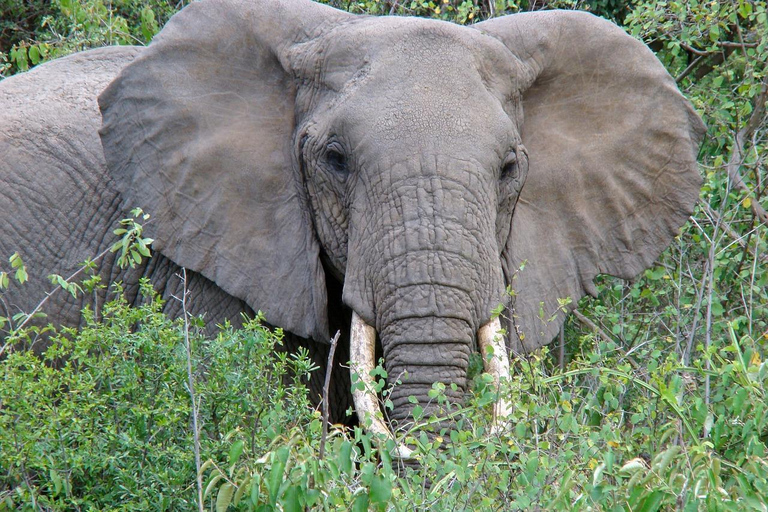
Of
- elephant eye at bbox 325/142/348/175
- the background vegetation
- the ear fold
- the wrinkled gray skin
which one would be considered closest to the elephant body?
the wrinkled gray skin

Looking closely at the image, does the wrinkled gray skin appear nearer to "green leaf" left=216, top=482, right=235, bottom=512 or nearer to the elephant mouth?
the elephant mouth

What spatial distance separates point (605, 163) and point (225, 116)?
1.57 metres

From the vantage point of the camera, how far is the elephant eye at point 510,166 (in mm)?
4680

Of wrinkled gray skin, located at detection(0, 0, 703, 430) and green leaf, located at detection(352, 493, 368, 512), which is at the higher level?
green leaf, located at detection(352, 493, 368, 512)

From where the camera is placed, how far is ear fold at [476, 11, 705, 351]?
5.04 m

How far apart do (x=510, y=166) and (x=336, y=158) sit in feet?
2.16

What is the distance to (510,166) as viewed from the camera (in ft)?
15.6

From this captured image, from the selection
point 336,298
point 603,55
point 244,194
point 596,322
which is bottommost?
point 596,322

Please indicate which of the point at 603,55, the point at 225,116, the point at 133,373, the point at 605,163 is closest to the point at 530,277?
the point at 605,163

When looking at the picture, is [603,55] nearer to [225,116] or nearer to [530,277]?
[530,277]

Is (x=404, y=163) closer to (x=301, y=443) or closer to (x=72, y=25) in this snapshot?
(x=301, y=443)

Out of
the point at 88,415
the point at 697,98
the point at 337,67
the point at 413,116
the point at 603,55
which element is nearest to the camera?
the point at 88,415

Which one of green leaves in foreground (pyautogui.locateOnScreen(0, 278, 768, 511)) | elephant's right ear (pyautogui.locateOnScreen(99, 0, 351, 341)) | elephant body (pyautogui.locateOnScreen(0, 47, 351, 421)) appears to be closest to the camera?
green leaves in foreground (pyautogui.locateOnScreen(0, 278, 768, 511))

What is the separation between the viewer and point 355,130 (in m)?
4.50
